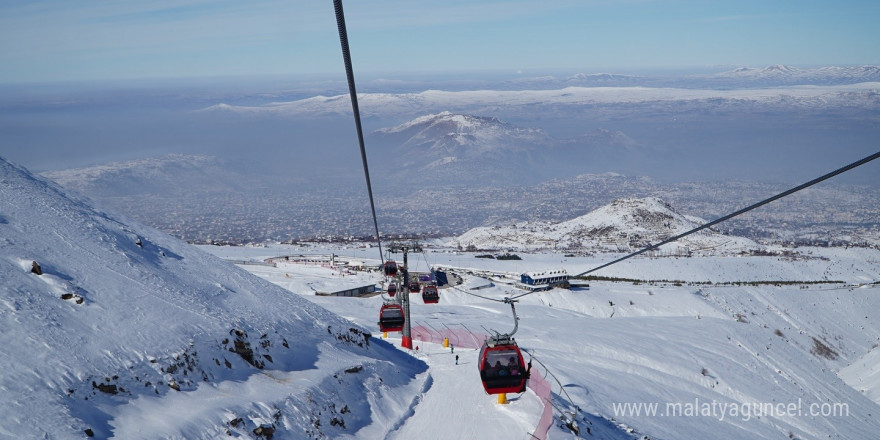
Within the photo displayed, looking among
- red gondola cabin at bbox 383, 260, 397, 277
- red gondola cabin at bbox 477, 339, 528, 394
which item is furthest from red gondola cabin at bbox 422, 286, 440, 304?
red gondola cabin at bbox 477, 339, 528, 394

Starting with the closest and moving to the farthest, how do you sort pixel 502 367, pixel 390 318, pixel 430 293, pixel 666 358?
pixel 502 367 < pixel 390 318 < pixel 666 358 < pixel 430 293

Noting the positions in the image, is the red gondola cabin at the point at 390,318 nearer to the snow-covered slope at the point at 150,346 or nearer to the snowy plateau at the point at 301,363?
the snowy plateau at the point at 301,363

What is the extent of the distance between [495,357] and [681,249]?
297 ft

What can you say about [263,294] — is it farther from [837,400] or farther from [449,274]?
[449,274]

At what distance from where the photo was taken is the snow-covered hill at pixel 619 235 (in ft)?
322

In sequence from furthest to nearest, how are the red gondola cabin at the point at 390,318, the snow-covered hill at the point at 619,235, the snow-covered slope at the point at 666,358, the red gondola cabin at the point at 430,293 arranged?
the snow-covered hill at the point at 619,235
the red gondola cabin at the point at 430,293
the red gondola cabin at the point at 390,318
the snow-covered slope at the point at 666,358

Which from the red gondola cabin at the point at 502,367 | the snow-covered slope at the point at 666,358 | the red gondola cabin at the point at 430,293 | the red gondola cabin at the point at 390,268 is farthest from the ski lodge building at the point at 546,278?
the red gondola cabin at the point at 502,367

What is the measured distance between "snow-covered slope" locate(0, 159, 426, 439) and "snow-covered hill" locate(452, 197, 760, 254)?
80069 mm

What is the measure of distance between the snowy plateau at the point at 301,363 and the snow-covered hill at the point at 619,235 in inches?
2286

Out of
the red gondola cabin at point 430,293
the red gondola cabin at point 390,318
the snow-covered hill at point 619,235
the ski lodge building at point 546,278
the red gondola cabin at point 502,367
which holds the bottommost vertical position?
the snow-covered hill at point 619,235

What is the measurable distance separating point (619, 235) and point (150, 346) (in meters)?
103

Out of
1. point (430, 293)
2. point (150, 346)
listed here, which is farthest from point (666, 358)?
point (150, 346)

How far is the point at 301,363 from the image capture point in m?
16.4

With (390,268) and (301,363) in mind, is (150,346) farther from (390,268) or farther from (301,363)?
(390,268)
